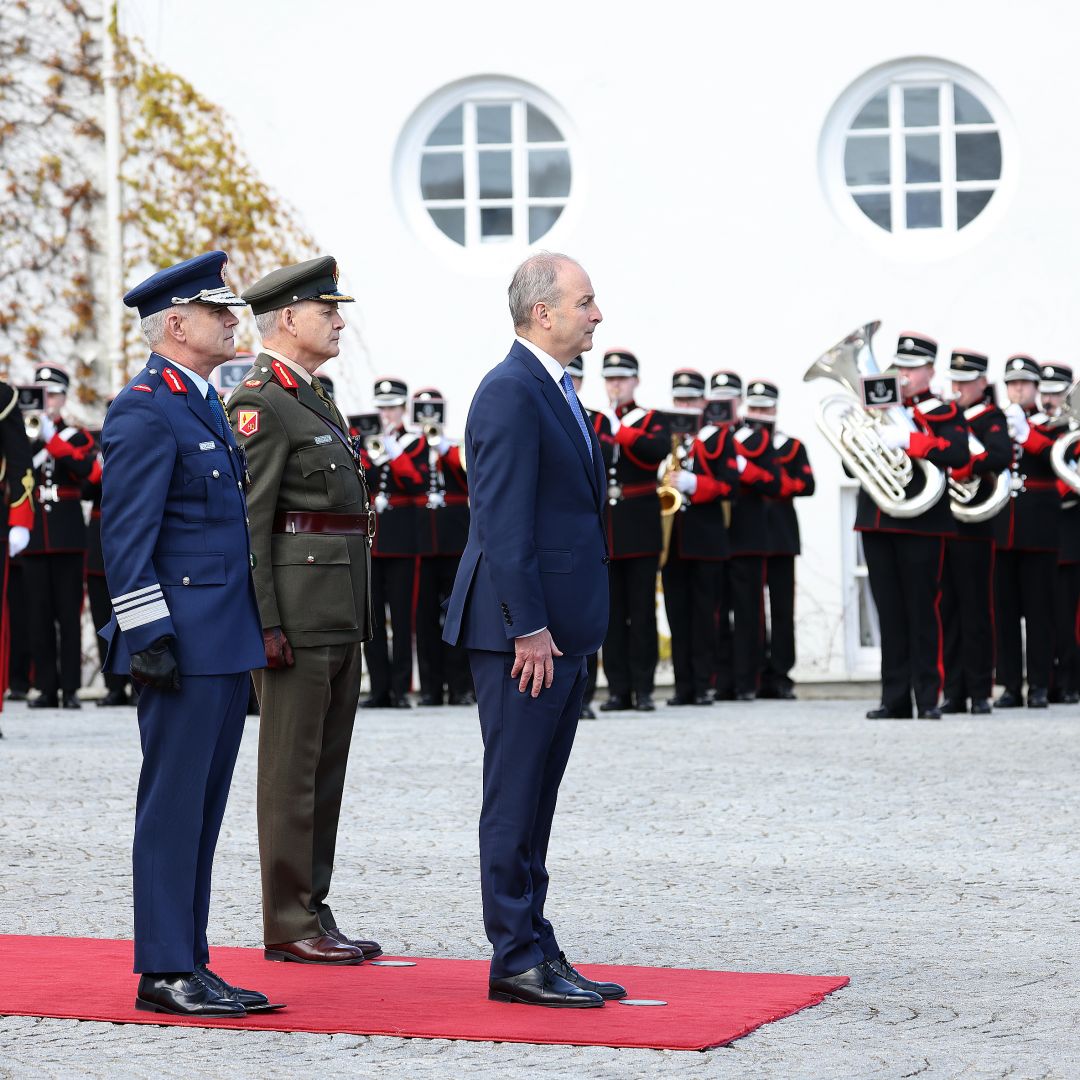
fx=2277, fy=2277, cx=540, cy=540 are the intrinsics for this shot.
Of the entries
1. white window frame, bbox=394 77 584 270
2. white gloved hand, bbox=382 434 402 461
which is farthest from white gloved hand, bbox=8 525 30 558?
white window frame, bbox=394 77 584 270

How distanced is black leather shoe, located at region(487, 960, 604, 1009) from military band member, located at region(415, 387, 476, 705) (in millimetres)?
9492

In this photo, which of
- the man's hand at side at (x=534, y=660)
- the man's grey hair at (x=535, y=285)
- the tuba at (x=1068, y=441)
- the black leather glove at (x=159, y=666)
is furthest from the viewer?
the tuba at (x=1068, y=441)

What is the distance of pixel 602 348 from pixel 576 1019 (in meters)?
13.0

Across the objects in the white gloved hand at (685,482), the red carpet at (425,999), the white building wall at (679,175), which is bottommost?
the red carpet at (425,999)

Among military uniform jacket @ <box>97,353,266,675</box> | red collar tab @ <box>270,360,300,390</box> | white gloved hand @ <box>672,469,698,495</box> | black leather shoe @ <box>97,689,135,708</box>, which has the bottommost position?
black leather shoe @ <box>97,689,135,708</box>

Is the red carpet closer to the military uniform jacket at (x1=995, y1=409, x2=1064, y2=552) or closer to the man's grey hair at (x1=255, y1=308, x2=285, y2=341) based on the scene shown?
the man's grey hair at (x1=255, y1=308, x2=285, y2=341)

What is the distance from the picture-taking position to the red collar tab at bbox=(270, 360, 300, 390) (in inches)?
245

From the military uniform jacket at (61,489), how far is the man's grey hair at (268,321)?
29.1ft

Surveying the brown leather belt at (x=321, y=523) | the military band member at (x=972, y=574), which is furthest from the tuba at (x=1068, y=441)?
the brown leather belt at (x=321, y=523)

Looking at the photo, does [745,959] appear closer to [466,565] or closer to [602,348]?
[466,565]

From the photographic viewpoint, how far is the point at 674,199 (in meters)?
17.9

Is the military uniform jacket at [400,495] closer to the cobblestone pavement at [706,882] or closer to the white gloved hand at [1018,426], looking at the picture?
→ the cobblestone pavement at [706,882]

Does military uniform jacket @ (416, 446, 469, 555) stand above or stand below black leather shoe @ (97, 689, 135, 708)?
above

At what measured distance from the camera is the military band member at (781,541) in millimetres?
15688
